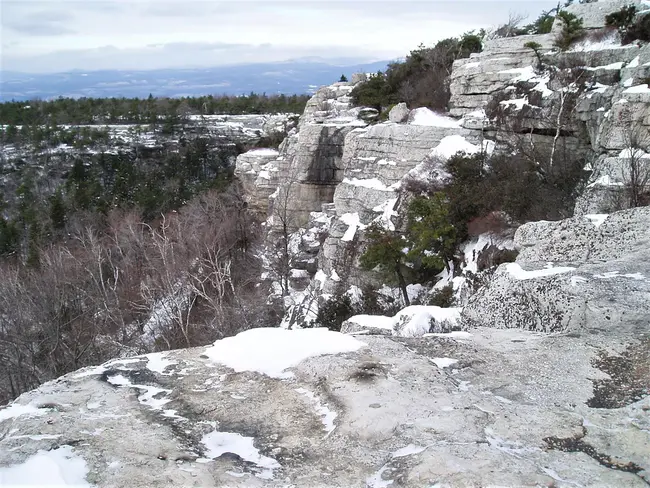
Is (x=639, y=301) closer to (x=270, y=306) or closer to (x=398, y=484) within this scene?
(x=398, y=484)

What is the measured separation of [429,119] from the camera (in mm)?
19875

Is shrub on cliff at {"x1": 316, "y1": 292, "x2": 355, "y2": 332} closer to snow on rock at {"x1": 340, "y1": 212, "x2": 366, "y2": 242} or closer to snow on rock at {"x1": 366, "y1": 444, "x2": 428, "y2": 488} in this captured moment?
snow on rock at {"x1": 340, "y1": 212, "x2": 366, "y2": 242}

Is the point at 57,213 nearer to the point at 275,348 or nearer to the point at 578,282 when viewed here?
the point at 275,348

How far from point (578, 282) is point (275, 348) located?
3.86 m

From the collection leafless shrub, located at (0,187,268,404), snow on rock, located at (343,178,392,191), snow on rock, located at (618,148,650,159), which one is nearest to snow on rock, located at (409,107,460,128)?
snow on rock, located at (343,178,392,191)

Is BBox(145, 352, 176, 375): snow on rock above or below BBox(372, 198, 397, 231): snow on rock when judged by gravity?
above

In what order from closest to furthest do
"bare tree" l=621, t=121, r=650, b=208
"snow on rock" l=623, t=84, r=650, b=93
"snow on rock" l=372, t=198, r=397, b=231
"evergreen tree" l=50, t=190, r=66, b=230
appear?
"bare tree" l=621, t=121, r=650, b=208, "snow on rock" l=623, t=84, r=650, b=93, "snow on rock" l=372, t=198, r=397, b=231, "evergreen tree" l=50, t=190, r=66, b=230

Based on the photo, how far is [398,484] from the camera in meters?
3.17

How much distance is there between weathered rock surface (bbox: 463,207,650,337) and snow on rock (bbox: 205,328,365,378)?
→ 245 cm

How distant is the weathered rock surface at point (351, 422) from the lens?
3258 millimetres

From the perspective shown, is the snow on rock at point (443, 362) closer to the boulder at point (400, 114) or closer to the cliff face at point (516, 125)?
the cliff face at point (516, 125)

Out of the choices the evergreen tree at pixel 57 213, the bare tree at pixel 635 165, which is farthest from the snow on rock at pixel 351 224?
the evergreen tree at pixel 57 213

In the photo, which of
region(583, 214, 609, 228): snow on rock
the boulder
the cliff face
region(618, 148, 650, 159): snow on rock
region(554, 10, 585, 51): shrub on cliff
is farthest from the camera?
the boulder

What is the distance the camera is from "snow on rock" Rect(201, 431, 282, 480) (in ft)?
11.3
